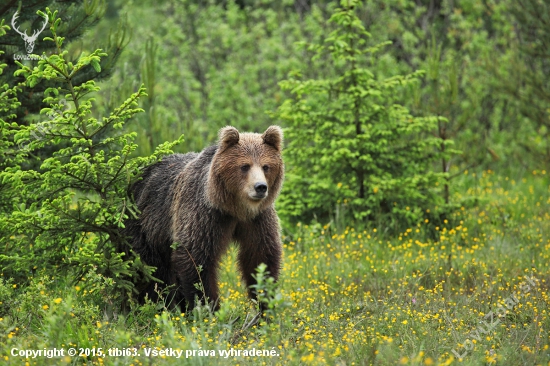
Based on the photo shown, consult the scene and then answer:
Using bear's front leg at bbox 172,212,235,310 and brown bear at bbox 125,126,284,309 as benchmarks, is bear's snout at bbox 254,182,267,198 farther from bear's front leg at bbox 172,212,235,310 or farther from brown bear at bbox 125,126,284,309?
bear's front leg at bbox 172,212,235,310

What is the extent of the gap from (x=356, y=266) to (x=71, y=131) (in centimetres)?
362

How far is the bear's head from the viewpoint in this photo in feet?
18.5

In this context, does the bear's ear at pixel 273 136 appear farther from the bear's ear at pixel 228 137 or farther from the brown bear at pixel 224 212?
the bear's ear at pixel 228 137

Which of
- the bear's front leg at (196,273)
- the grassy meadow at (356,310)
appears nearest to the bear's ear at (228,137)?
the bear's front leg at (196,273)

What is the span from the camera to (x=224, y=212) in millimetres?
5766

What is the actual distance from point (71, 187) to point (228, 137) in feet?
4.60

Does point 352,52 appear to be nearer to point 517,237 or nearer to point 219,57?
point 517,237

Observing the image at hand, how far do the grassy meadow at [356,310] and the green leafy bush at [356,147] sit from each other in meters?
0.39

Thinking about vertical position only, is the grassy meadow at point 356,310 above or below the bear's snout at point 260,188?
below

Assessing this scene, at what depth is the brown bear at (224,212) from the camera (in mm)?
5668

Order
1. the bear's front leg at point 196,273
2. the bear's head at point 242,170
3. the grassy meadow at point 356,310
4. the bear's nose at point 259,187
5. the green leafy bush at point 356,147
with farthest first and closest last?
the green leafy bush at point 356,147
the bear's front leg at point 196,273
the bear's head at point 242,170
the bear's nose at point 259,187
the grassy meadow at point 356,310

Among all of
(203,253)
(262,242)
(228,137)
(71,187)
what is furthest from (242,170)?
(71,187)

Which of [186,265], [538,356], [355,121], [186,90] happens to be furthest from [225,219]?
[186,90]

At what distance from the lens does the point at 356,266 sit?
746cm
